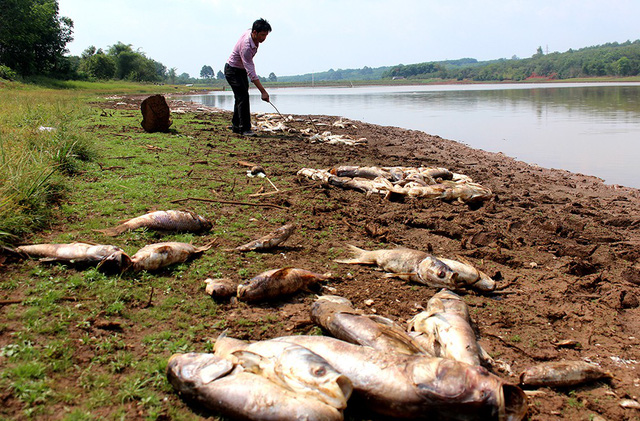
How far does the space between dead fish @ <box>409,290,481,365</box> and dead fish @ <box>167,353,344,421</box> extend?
1224 millimetres

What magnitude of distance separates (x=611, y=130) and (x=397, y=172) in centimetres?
1337

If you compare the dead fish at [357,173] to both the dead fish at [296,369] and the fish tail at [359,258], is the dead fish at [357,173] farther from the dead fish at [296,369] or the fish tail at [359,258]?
the dead fish at [296,369]

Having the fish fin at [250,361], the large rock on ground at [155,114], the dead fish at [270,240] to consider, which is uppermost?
the large rock on ground at [155,114]

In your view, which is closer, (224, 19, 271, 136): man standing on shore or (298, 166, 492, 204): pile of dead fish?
(298, 166, 492, 204): pile of dead fish

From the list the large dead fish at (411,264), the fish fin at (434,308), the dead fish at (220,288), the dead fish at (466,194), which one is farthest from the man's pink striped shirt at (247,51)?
the fish fin at (434,308)

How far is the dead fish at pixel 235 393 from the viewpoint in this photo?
237 cm

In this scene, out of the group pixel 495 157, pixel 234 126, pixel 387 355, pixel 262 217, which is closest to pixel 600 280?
pixel 387 355

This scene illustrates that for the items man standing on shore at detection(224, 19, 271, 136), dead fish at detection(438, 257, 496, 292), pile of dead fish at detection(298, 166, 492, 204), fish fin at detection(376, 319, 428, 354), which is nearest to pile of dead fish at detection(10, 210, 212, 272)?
fish fin at detection(376, 319, 428, 354)

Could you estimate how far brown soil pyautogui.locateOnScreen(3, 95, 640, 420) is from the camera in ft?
12.0

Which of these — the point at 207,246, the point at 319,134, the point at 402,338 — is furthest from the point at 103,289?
the point at 319,134

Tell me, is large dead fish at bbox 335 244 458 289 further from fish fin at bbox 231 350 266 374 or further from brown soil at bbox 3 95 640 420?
fish fin at bbox 231 350 266 374

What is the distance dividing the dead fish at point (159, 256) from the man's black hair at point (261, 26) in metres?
9.59

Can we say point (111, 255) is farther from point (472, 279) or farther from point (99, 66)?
point (99, 66)

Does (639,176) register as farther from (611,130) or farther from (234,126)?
(234,126)
